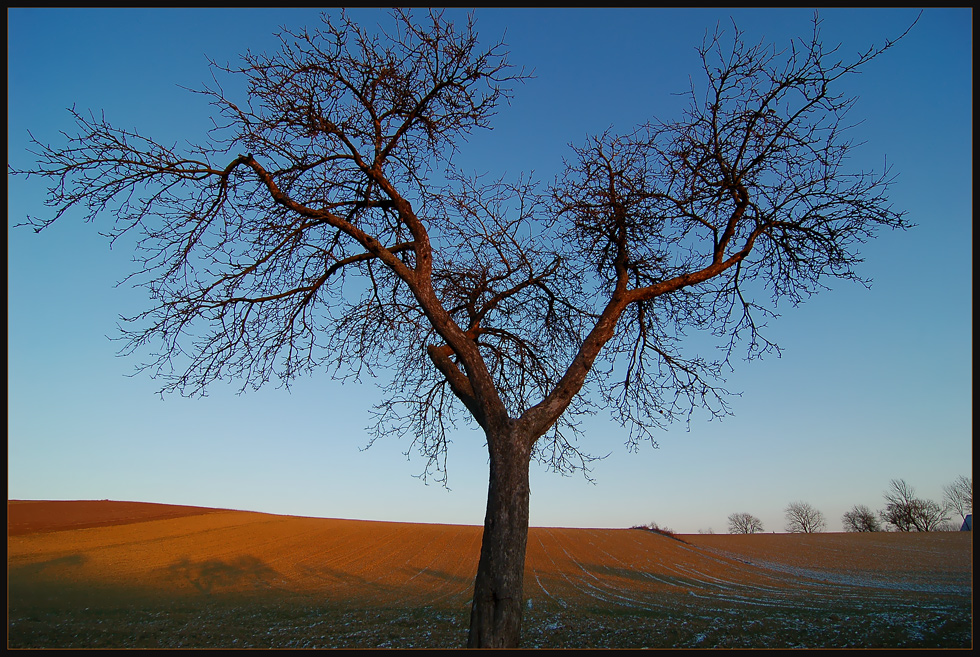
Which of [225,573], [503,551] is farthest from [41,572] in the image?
[503,551]

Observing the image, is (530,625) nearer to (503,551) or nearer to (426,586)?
(503,551)

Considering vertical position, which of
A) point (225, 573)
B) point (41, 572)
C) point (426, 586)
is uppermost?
point (41, 572)

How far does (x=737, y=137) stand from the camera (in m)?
7.09

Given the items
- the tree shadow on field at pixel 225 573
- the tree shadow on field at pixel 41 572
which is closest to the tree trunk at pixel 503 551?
the tree shadow on field at pixel 225 573

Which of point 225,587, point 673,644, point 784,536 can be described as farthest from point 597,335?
point 784,536

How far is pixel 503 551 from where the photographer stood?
16.5 ft

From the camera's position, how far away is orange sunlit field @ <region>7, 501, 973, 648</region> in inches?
395

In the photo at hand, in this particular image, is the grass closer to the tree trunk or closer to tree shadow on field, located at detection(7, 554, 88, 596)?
the tree trunk

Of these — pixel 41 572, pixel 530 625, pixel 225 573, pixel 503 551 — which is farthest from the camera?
pixel 225 573

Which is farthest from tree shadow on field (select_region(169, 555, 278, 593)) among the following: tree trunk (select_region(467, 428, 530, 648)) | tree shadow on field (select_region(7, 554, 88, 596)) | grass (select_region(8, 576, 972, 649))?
tree trunk (select_region(467, 428, 530, 648))

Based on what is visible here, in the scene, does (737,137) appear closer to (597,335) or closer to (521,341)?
(597,335)

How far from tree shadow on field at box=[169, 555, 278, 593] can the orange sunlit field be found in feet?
0.36

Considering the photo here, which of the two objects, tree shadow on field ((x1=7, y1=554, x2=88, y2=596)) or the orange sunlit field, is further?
tree shadow on field ((x1=7, y1=554, x2=88, y2=596))

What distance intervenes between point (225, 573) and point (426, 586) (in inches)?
364
